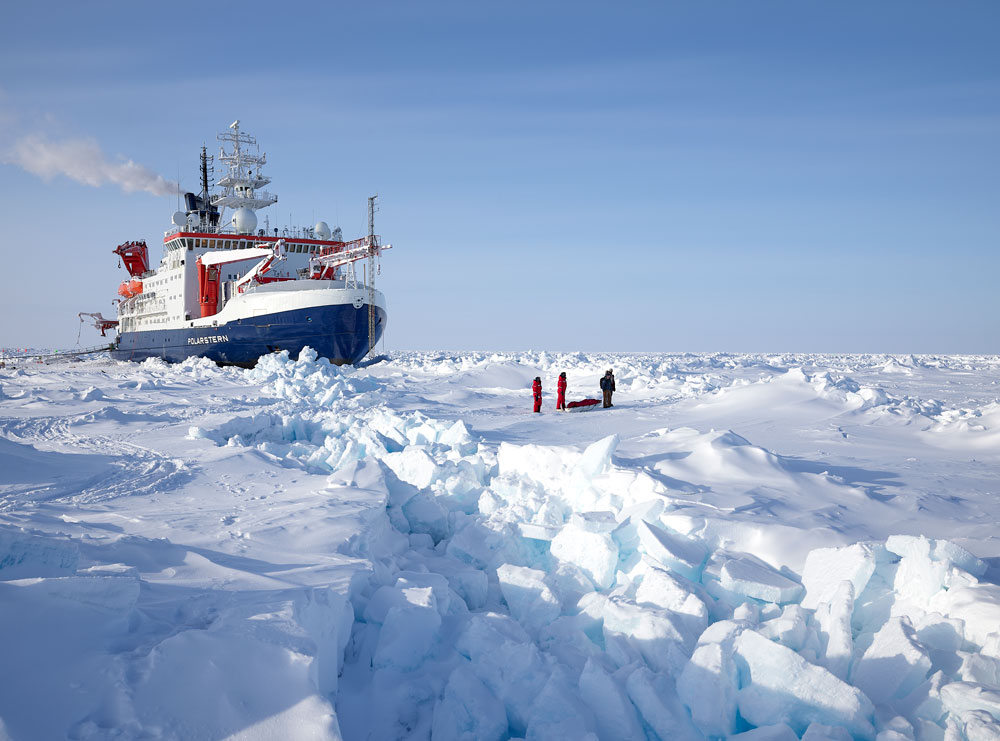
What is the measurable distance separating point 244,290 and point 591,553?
21958 millimetres

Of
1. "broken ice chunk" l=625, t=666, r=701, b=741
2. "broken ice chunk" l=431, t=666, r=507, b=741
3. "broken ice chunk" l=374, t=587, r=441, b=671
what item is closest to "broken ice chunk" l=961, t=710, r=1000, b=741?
"broken ice chunk" l=625, t=666, r=701, b=741

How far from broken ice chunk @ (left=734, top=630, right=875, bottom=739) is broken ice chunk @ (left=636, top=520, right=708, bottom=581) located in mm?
1011

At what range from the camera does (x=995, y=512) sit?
486 centimetres

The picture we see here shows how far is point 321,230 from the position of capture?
92.9 feet

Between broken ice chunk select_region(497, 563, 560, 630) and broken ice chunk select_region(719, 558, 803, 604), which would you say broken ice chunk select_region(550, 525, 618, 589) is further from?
broken ice chunk select_region(719, 558, 803, 604)

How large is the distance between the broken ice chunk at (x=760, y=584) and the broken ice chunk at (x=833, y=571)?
0.29 ft

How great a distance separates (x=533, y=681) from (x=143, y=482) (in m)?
4.33

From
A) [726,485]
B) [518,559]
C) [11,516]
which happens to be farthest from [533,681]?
[11,516]

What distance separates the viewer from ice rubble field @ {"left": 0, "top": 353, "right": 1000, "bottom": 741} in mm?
2418

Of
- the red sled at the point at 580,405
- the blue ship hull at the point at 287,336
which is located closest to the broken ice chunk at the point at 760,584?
the red sled at the point at 580,405

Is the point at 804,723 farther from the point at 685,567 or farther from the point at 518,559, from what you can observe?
the point at 518,559

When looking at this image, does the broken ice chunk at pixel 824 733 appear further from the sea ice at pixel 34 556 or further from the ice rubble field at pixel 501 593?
the sea ice at pixel 34 556

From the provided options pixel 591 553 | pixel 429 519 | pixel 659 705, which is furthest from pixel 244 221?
pixel 659 705

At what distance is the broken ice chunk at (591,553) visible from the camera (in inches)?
169
